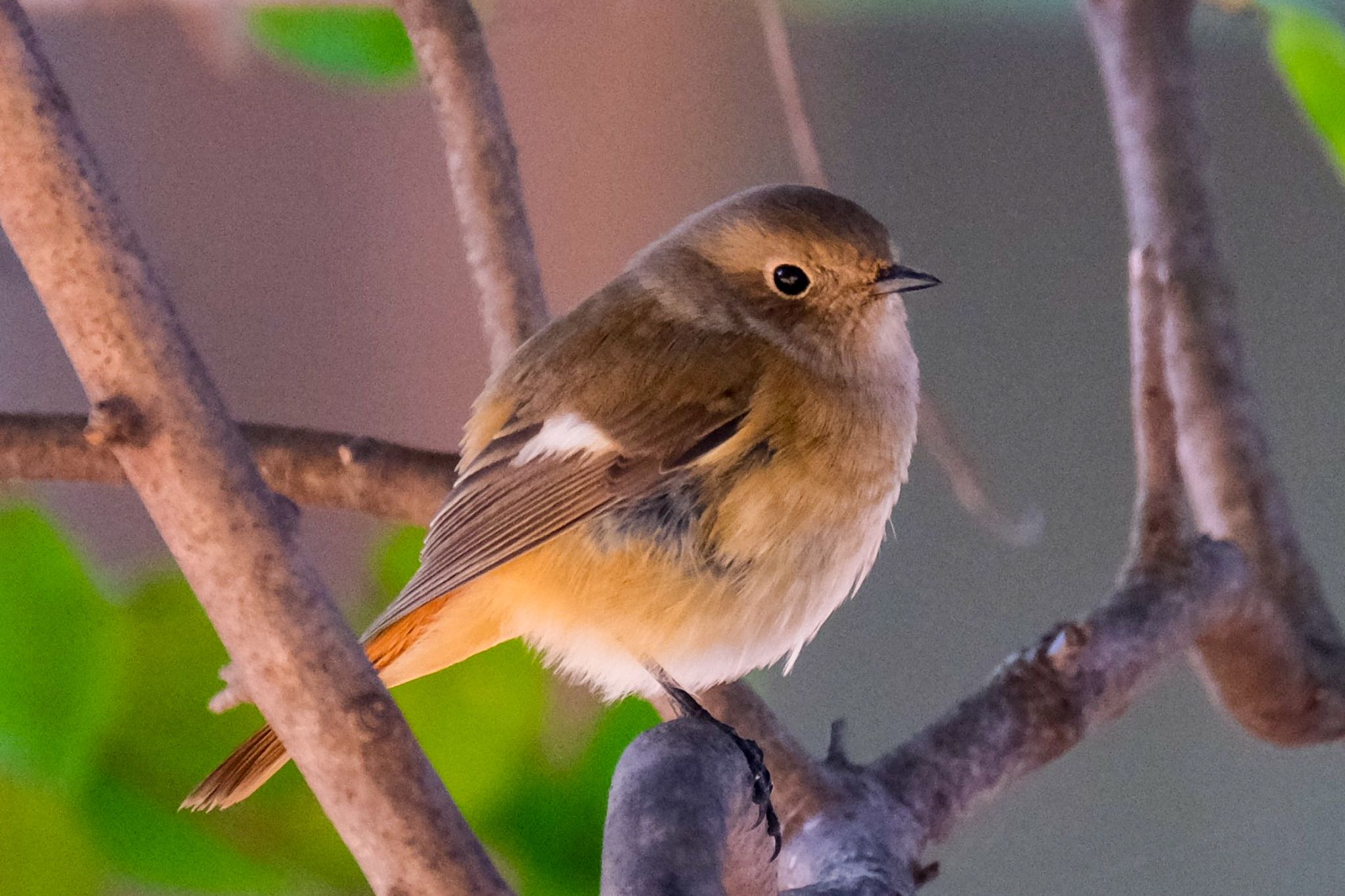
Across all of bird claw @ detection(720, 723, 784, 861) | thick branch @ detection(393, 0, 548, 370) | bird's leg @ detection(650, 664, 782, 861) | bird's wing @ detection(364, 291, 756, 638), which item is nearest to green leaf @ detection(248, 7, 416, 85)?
thick branch @ detection(393, 0, 548, 370)

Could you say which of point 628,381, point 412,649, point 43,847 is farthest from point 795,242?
point 43,847

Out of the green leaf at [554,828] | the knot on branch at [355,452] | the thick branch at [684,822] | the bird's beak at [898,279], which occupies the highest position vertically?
the knot on branch at [355,452]

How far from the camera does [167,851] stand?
1165 mm

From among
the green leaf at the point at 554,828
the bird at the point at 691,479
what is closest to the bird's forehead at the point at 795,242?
the bird at the point at 691,479

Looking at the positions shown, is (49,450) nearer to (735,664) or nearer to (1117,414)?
(735,664)

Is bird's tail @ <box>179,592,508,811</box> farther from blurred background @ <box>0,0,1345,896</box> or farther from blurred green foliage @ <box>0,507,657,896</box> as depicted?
blurred background @ <box>0,0,1345,896</box>

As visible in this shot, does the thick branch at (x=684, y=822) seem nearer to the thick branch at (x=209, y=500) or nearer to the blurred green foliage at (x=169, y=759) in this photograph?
the thick branch at (x=209, y=500)

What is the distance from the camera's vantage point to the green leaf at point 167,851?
116 cm

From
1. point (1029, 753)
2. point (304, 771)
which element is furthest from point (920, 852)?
point (304, 771)

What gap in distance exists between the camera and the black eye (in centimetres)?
116

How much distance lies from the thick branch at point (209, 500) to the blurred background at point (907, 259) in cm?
115

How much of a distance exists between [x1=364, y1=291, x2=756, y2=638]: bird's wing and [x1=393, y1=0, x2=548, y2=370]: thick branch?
148 millimetres

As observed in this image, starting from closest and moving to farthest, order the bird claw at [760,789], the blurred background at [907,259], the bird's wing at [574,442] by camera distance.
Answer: the bird claw at [760,789] < the bird's wing at [574,442] < the blurred background at [907,259]

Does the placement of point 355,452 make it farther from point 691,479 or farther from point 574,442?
point 691,479
